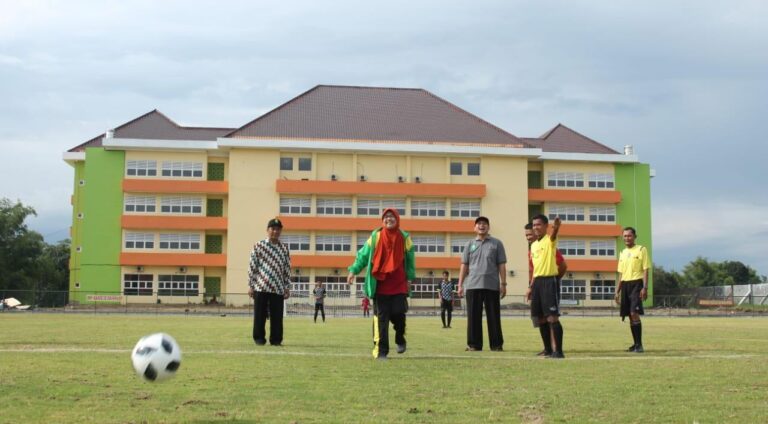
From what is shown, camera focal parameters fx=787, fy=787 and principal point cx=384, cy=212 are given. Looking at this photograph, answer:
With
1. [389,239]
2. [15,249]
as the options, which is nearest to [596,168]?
[15,249]

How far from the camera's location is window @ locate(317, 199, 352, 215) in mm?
65750

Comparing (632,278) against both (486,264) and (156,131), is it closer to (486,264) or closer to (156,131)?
(486,264)

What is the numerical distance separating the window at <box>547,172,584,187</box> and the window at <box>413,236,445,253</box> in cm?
1166

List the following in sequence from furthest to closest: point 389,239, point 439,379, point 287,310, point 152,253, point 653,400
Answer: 1. point 152,253
2. point 287,310
3. point 389,239
4. point 439,379
5. point 653,400

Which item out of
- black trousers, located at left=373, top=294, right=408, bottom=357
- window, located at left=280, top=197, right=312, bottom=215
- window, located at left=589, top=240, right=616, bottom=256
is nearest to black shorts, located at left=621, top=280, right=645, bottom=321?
black trousers, located at left=373, top=294, right=408, bottom=357

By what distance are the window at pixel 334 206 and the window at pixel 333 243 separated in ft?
6.62

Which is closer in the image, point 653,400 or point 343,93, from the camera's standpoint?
point 653,400

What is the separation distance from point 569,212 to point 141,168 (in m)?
37.2

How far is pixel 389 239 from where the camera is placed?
33.9 ft

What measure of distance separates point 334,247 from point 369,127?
10888 mm

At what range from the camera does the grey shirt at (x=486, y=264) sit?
12.2 meters

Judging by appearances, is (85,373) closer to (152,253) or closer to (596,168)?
(152,253)

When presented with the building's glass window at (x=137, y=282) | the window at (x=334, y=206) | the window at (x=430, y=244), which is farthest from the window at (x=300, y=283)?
the building's glass window at (x=137, y=282)

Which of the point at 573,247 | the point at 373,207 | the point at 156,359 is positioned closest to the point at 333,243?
the point at 373,207
